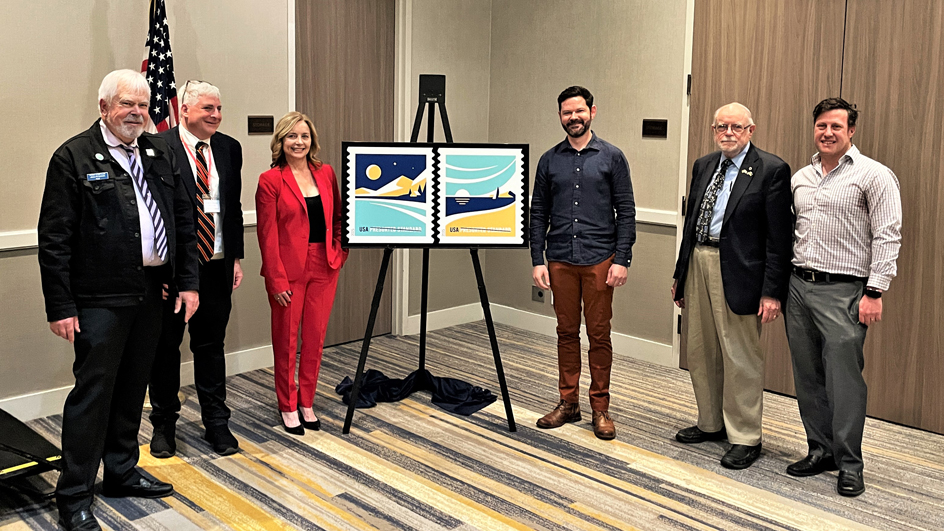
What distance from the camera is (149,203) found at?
299 cm

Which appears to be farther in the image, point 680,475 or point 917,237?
point 917,237

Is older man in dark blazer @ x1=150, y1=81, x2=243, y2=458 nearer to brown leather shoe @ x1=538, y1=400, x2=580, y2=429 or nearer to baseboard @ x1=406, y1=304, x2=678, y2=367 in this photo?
brown leather shoe @ x1=538, y1=400, x2=580, y2=429

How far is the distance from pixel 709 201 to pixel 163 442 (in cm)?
260

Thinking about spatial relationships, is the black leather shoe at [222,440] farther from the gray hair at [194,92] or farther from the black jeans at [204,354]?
the gray hair at [194,92]

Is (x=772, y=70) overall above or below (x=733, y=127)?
above

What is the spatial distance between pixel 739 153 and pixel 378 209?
1.66 m

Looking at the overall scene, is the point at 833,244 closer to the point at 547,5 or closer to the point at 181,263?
the point at 181,263

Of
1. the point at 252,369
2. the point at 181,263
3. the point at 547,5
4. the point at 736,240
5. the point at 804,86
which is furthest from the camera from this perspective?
the point at 547,5

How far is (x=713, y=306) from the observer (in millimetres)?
3691

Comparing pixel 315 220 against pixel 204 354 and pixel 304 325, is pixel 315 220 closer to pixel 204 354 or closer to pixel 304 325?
pixel 304 325

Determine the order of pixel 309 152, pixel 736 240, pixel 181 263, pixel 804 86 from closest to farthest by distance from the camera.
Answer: pixel 181 263, pixel 736 240, pixel 309 152, pixel 804 86

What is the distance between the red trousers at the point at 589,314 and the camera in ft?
12.9

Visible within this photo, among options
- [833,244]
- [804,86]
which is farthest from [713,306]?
[804,86]

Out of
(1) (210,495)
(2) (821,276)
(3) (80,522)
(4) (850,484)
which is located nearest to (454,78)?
(2) (821,276)
